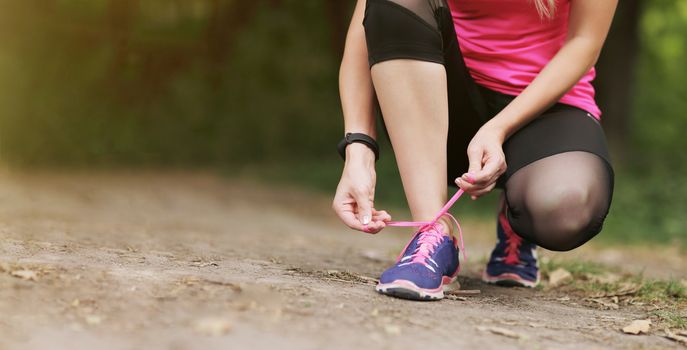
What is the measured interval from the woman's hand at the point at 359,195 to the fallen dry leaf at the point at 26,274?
2.46ft

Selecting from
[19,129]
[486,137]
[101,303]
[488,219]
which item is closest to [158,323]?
[101,303]

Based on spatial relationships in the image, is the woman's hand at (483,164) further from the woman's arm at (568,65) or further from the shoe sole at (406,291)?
the shoe sole at (406,291)

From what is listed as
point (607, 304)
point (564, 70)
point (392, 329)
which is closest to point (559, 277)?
point (607, 304)

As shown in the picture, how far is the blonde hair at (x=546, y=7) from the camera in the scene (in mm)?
2211

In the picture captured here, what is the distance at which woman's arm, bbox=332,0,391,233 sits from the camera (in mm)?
2006

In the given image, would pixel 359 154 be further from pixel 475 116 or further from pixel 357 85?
pixel 475 116

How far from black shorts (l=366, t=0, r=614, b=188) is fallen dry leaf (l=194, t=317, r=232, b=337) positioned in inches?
37.9

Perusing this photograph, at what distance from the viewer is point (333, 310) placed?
162 centimetres

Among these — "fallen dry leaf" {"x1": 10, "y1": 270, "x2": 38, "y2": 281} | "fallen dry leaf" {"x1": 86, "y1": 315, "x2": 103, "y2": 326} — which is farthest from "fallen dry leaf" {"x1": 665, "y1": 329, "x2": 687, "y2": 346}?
"fallen dry leaf" {"x1": 10, "y1": 270, "x2": 38, "y2": 281}

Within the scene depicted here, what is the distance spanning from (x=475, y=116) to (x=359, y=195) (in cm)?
55

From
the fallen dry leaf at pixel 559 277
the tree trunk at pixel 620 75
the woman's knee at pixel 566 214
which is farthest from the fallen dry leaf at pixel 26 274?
the tree trunk at pixel 620 75

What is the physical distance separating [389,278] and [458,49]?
77cm

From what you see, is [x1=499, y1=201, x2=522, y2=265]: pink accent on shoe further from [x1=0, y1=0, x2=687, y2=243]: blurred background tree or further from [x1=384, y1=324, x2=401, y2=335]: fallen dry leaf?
[x1=0, y1=0, x2=687, y2=243]: blurred background tree

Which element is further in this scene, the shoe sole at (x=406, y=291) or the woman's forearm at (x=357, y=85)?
the woman's forearm at (x=357, y=85)
